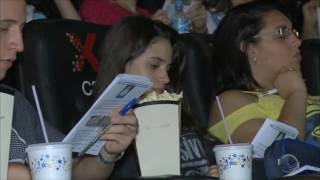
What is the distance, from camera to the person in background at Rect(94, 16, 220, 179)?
2447mm

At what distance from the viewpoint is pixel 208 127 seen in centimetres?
295

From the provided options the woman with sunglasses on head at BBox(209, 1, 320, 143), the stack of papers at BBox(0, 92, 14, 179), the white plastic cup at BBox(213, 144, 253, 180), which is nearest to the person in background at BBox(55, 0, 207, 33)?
the woman with sunglasses on head at BBox(209, 1, 320, 143)

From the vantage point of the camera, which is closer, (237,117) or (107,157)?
(107,157)

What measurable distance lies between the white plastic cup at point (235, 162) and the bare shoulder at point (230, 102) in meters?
0.97

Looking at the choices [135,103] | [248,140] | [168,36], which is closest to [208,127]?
[248,140]

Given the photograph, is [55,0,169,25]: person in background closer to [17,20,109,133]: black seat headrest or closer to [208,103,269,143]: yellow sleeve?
[17,20,109,133]: black seat headrest

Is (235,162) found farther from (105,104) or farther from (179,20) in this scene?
(179,20)

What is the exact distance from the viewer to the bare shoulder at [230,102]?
288 centimetres

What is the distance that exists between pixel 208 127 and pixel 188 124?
0.30 meters

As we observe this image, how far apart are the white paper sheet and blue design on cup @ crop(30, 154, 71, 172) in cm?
22

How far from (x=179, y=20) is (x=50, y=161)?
2106mm

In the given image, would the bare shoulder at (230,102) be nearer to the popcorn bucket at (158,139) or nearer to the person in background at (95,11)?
the person in background at (95,11)

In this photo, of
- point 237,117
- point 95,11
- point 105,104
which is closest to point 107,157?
point 105,104

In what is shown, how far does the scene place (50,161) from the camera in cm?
162
